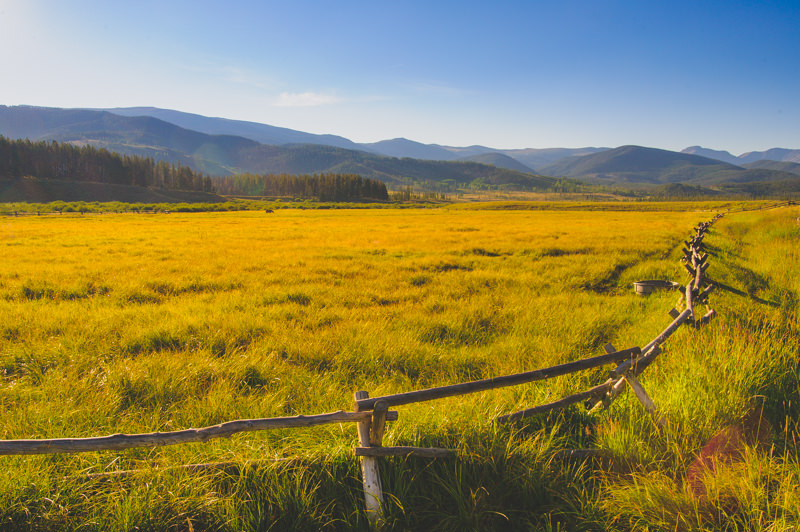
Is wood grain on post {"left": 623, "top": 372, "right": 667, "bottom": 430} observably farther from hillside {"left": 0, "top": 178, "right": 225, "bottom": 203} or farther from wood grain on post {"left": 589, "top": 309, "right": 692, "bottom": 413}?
hillside {"left": 0, "top": 178, "right": 225, "bottom": 203}

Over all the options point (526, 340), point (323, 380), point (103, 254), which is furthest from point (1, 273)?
point (526, 340)

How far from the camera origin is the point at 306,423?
9.99 feet

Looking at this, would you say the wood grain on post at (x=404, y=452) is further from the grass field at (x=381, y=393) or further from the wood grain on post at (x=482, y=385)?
the wood grain on post at (x=482, y=385)

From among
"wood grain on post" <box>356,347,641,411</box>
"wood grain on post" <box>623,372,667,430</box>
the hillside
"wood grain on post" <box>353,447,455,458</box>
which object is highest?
the hillside

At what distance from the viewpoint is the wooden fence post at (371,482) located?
2867 mm

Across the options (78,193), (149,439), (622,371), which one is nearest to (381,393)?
(149,439)

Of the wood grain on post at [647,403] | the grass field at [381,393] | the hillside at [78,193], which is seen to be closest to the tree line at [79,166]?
the hillside at [78,193]

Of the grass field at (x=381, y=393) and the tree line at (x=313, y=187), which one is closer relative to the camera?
the grass field at (x=381, y=393)

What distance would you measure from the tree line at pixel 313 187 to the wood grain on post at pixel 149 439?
144 metres

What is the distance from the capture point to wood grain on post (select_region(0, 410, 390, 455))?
8.51ft

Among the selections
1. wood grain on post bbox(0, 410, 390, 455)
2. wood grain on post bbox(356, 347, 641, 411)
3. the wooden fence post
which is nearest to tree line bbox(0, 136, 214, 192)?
wood grain on post bbox(0, 410, 390, 455)

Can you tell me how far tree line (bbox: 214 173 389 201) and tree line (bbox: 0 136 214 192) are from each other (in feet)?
105

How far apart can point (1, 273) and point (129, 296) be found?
685cm

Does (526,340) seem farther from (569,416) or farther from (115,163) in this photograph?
(115,163)
